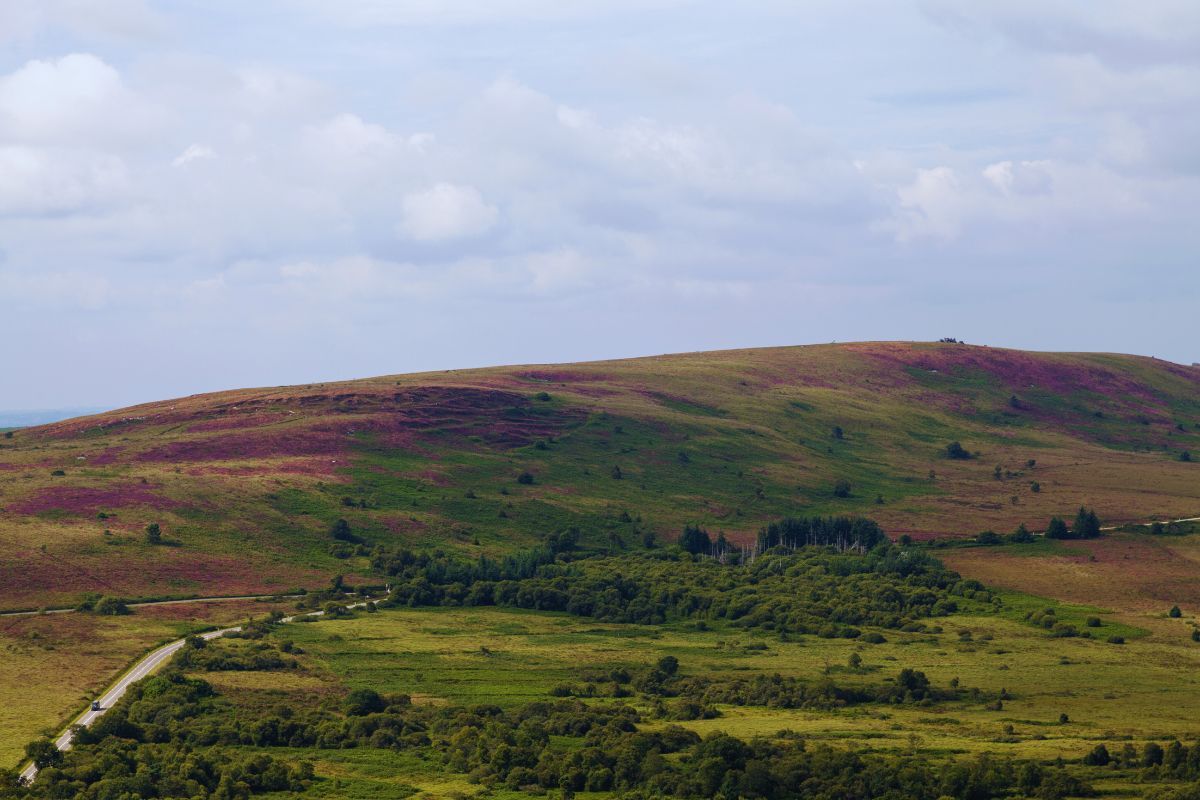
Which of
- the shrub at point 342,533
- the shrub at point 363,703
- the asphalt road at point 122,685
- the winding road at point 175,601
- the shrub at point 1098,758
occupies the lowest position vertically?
the shrub at point 1098,758

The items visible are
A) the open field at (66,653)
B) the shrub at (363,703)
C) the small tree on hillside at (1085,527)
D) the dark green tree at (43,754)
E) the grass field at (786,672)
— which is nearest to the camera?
the dark green tree at (43,754)

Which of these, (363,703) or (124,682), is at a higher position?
(124,682)

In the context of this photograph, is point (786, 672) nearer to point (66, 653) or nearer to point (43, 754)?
point (43, 754)

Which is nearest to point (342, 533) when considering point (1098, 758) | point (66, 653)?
point (66, 653)

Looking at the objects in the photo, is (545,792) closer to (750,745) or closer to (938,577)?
(750,745)

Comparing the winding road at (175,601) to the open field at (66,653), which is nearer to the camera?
the open field at (66,653)

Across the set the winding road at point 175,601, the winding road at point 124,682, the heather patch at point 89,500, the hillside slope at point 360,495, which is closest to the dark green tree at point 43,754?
the winding road at point 124,682

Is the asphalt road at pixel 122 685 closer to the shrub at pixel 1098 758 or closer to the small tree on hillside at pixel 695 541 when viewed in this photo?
the small tree on hillside at pixel 695 541

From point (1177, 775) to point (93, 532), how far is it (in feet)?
349

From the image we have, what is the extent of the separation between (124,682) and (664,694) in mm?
39288

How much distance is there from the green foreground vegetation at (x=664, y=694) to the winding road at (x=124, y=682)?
1375mm

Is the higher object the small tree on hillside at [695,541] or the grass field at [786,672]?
the small tree on hillside at [695,541]

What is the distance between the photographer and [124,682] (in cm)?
9919

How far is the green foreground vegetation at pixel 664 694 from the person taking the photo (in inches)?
3044
